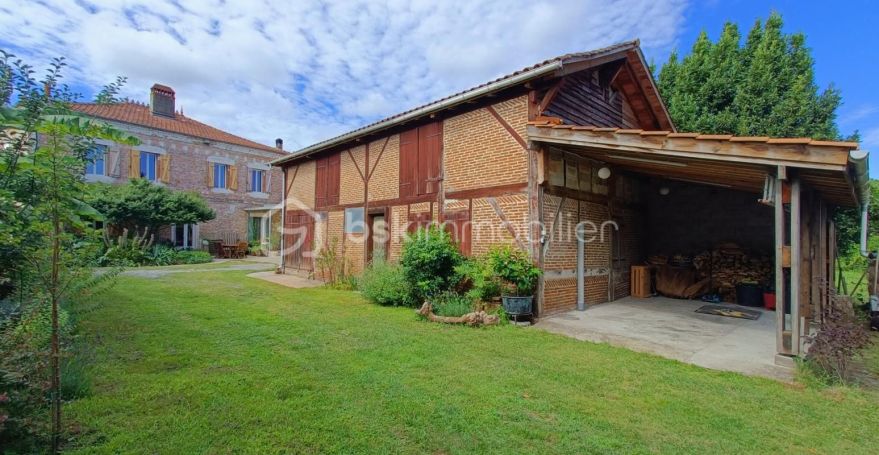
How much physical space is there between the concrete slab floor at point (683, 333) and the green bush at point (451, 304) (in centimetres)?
127

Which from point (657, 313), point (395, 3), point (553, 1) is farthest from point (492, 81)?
point (657, 313)

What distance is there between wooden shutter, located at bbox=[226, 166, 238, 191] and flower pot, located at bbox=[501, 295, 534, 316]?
20880mm

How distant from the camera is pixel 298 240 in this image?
14164mm

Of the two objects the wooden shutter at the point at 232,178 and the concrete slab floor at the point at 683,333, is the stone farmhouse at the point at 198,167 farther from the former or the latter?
the concrete slab floor at the point at 683,333

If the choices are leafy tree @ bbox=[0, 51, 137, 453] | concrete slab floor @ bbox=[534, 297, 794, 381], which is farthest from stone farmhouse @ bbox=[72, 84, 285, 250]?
leafy tree @ bbox=[0, 51, 137, 453]

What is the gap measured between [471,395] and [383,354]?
153cm

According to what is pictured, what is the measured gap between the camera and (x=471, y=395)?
11.8ft

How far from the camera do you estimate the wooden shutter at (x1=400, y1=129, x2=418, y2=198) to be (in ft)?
31.4

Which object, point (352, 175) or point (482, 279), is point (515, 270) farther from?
point (352, 175)

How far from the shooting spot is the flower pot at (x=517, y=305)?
6562mm

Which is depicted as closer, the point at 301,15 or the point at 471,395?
the point at 471,395

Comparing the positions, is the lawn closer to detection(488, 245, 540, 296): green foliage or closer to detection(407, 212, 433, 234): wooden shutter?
detection(488, 245, 540, 296): green foliage

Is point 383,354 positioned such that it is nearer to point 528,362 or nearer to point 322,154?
point 528,362

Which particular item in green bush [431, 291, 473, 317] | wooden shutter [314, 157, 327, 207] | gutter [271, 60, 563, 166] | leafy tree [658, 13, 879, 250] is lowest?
green bush [431, 291, 473, 317]
